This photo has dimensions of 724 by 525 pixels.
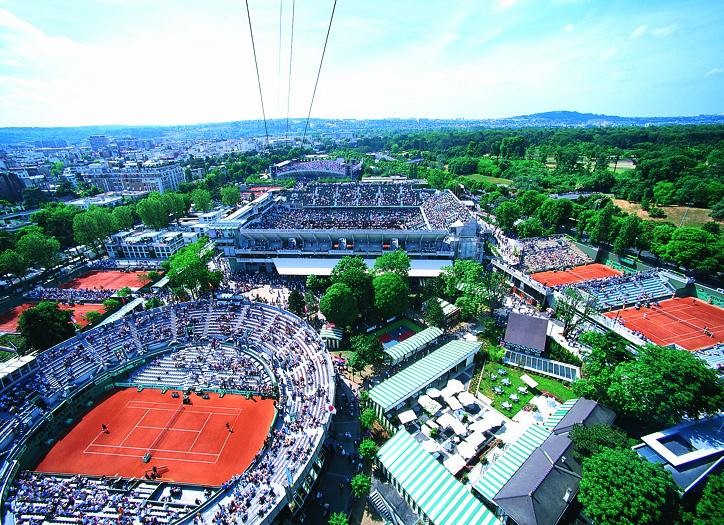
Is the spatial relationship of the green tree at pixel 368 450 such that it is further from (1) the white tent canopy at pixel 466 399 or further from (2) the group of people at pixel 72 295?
(2) the group of people at pixel 72 295

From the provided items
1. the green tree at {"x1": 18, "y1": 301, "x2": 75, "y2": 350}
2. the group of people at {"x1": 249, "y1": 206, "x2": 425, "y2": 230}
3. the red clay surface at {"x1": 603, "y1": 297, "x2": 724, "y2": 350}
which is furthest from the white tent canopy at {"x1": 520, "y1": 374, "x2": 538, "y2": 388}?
the green tree at {"x1": 18, "y1": 301, "x2": 75, "y2": 350}

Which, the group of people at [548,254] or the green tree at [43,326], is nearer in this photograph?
the green tree at [43,326]

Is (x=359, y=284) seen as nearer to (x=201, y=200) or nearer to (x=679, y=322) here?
(x=679, y=322)

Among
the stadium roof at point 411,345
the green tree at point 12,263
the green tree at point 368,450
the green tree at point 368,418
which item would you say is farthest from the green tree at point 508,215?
the green tree at point 12,263

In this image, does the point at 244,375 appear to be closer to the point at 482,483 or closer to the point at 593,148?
the point at 482,483

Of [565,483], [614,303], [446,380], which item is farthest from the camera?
[614,303]

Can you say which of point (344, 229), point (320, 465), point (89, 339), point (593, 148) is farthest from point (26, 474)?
point (593, 148)
